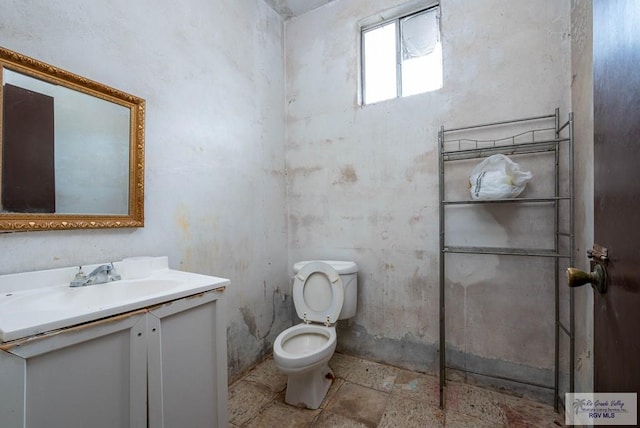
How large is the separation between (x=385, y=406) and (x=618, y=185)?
5.25 feet

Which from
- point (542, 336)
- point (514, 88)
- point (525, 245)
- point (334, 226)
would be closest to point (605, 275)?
point (525, 245)

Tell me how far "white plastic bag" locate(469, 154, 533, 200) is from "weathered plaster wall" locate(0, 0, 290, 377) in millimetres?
1481

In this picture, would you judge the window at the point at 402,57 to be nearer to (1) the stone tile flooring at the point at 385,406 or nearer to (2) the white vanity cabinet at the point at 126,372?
(2) the white vanity cabinet at the point at 126,372

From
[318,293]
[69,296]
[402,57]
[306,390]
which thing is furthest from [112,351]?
[402,57]

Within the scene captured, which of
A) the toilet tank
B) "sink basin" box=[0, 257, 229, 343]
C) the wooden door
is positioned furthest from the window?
"sink basin" box=[0, 257, 229, 343]

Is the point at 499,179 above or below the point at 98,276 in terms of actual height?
above

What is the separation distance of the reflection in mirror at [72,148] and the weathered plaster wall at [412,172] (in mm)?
1299

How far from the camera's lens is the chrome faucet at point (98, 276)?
111 cm

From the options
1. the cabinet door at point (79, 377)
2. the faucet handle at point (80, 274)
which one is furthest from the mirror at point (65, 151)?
the cabinet door at point (79, 377)

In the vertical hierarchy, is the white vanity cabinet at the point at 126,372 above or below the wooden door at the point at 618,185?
below

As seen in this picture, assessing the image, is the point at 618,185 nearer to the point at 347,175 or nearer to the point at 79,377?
the point at 79,377

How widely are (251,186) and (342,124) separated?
87cm

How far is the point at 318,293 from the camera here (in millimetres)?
1937

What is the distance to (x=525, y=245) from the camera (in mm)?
1639
